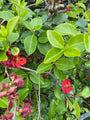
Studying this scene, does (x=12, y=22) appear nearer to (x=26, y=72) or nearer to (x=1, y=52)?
(x=1, y=52)

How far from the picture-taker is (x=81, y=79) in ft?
6.01

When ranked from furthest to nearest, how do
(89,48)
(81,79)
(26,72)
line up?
(81,79), (26,72), (89,48)

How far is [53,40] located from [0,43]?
0.24 meters

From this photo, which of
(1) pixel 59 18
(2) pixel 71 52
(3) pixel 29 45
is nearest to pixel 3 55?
(3) pixel 29 45

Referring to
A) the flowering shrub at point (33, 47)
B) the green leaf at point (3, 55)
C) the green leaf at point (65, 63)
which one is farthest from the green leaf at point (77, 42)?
the green leaf at point (3, 55)

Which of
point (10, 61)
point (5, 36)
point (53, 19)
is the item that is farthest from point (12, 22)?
point (53, 19)

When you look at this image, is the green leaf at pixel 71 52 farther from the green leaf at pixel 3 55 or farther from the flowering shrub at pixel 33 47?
the green leaf at pixel 3 55

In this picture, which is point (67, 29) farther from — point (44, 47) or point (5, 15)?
point (5, 15)

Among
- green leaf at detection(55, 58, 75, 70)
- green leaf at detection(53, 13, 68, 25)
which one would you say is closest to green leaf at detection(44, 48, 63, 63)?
green leaf at detection(55, 58, 75, 70)

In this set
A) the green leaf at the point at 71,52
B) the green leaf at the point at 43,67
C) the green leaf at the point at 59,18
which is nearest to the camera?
the green leaf at the point at 71,52

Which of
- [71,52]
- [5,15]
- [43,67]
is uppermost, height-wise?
[5,15]

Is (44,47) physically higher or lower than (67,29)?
lower

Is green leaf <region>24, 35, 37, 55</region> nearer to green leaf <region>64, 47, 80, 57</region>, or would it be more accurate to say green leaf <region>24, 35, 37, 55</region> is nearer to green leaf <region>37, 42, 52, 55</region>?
green leaf <region>37, 42, 52, 55</region>

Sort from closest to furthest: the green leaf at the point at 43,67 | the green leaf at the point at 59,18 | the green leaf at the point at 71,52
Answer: the green leaf at the point at 71,52 → the green leaf at the point at 43,67 → the green leaf at the point at 59,18
